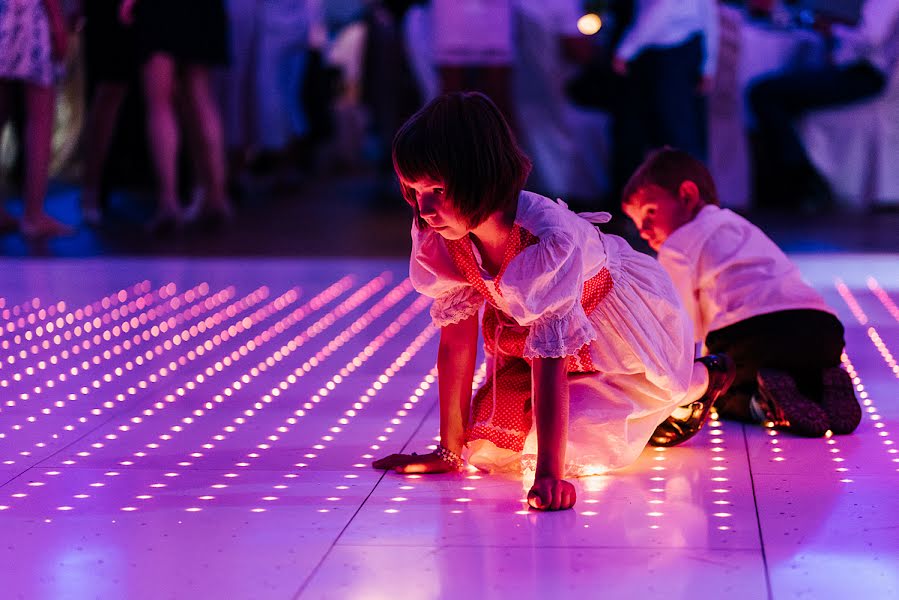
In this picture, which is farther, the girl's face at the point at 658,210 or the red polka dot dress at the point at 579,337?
the girl's face at the point at 658,210

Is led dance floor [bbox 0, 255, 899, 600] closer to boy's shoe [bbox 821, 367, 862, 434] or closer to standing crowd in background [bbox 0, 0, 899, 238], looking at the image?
boy's shoe [bbox 821, 367, 862, 434]

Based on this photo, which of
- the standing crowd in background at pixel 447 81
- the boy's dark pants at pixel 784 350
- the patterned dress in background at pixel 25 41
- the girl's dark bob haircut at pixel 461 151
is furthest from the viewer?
the standing crowd in background at pixel 447 81

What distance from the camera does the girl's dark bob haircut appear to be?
1.93 meters

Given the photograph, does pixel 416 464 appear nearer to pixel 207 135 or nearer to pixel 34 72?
pixel 34 72

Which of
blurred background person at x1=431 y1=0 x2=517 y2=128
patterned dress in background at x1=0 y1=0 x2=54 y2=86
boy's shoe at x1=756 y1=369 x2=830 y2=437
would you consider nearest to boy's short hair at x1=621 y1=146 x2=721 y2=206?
boy's shoe at x1=756 y1=369 x2=830 y2=437

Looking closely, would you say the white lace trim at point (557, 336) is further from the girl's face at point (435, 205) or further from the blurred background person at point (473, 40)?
the blurred background person at point (473, 40)

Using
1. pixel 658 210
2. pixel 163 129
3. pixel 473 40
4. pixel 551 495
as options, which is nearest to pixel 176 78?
pixel 163 129

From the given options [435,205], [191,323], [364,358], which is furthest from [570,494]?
[191,323]

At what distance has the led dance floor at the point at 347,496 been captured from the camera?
1.69 m

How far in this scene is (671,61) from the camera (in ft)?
16.9

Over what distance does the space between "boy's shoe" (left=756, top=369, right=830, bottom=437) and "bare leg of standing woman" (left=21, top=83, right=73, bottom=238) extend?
3.58 metres

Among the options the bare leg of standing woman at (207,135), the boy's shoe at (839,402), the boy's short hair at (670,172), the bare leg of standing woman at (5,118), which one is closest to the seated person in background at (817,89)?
the bare leg of standing woman at (207,135)

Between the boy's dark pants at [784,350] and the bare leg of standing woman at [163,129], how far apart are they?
3.34 metres

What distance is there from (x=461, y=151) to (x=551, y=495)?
528 mm
